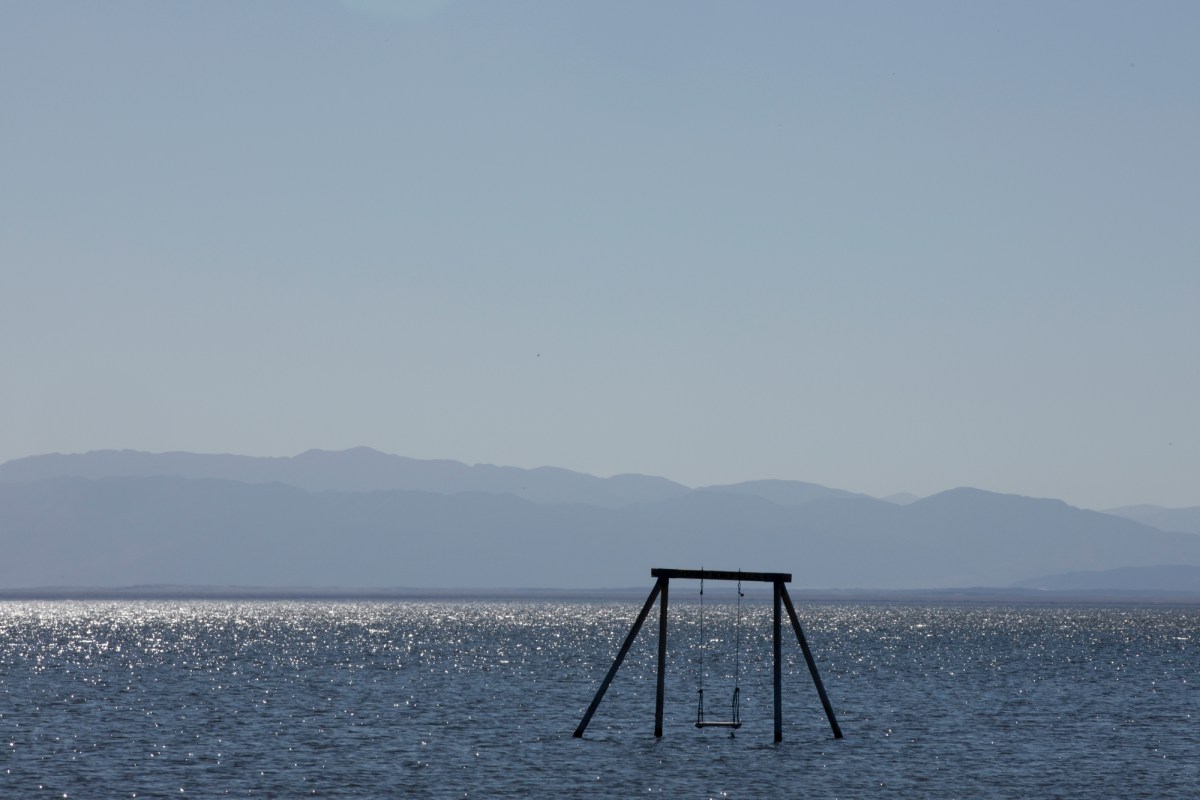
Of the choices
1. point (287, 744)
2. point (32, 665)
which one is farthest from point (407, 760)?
point (32, 665)

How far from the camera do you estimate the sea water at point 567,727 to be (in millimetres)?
43031

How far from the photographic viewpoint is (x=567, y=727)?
188 feet

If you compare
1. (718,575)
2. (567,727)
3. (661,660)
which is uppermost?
(718,575)

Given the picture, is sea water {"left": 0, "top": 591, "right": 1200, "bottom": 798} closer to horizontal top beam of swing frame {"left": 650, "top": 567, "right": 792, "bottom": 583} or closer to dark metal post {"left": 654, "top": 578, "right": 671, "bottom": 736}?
dark metal post {"left": 654, "top": 578, "right": 671, "bottom": 736}

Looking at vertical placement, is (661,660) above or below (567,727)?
above

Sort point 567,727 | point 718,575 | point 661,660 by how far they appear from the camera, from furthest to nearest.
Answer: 1. point 567,727
2. point 661,660
3. point 718,575

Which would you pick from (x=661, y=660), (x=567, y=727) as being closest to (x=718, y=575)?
(x=661, y=660)

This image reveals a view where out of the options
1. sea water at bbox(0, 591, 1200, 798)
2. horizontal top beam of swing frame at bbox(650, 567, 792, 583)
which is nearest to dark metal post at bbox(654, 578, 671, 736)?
sea water at bbox(0, 591, 1200, 798)

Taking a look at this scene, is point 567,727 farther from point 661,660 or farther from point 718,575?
point 718,575

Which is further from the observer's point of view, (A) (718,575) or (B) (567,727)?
(B) (567,727)

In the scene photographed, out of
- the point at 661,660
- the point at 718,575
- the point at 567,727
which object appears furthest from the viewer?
the point at 567,727

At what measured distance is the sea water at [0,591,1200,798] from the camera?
4303 centimetres

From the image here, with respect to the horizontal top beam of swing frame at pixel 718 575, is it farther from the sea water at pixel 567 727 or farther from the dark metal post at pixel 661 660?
the sea water at pixel 567 727

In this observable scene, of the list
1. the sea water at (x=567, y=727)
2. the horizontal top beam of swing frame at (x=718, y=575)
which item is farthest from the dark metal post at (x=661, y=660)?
the horizontal top beam of swing frame at (x=718, y=575)
